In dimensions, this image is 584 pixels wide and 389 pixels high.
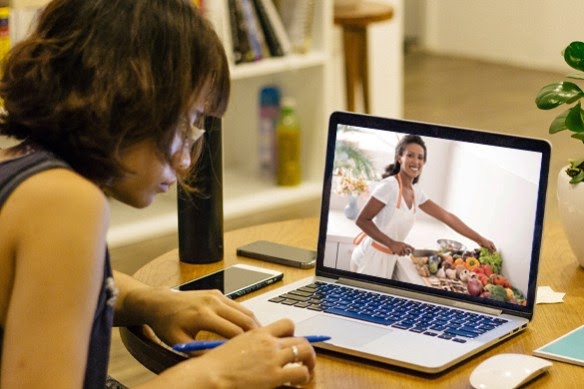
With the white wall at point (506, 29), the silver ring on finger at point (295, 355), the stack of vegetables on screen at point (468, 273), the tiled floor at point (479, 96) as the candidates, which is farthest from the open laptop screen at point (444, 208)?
the white wall at point (506, 29)

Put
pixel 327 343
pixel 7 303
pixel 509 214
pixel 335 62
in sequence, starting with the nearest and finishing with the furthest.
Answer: pixel 7 303 → pixel 327 343 → pixel 509 214 → pixel 335 62

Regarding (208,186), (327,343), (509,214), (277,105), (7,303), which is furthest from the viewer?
(277,105)

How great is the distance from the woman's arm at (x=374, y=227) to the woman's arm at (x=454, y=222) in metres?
0.06

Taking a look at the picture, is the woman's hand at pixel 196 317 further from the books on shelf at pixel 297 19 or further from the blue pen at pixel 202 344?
the books on shelf at pixel 297 19

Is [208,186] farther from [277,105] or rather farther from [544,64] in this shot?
[544,64]

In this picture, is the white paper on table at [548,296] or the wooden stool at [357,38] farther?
the wooden stool at [357,38]

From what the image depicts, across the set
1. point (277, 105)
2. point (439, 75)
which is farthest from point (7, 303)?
point (439, 75)

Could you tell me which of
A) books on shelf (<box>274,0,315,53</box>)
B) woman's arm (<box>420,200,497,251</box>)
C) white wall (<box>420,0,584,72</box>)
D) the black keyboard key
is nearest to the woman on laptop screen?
woman's arm (<box>420,200,497,251</box>)

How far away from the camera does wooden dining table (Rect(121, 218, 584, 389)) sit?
127 centimetres

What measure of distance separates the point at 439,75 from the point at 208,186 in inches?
189

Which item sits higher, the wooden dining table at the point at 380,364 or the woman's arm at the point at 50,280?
the woman's arm at the point at 50,280

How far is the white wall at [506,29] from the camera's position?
618cm

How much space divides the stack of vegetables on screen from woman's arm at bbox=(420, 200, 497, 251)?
1 cm

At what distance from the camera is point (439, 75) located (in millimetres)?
6352
